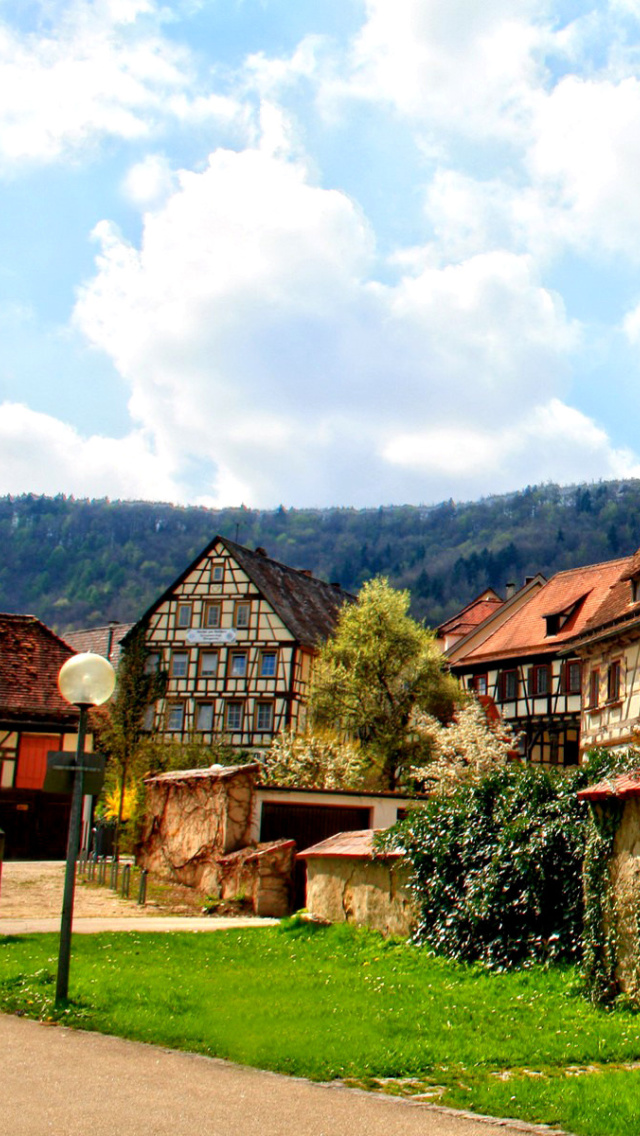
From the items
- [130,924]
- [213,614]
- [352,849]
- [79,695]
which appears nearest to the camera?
[79,695]

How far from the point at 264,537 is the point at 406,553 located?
88.2 feet

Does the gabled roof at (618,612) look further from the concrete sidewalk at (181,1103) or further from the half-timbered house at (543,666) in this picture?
the concrete sidewalk at (181,1103)

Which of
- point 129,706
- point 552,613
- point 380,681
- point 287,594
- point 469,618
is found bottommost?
point 129,706

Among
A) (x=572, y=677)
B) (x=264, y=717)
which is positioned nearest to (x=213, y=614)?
(x=264, y=717)

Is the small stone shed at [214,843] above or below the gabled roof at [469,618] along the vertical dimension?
below

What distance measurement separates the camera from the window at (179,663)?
52156 mm

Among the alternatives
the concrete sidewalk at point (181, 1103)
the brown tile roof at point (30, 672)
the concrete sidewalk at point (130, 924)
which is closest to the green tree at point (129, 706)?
the brown tile roof at point (30, 672)

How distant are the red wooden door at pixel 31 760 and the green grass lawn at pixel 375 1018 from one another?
84.9 feet

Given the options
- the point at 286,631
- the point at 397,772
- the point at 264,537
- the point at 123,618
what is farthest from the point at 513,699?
the point at 264,537

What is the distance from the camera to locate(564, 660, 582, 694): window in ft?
134

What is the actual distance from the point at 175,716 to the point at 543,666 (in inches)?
709

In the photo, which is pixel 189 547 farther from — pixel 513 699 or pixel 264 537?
pixel 513 699

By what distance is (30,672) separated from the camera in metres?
41.6

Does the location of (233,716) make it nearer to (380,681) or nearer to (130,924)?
(380,681)
